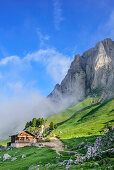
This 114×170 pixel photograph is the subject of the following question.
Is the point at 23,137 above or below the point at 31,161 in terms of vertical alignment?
above

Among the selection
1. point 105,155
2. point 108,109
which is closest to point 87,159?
point 105,155

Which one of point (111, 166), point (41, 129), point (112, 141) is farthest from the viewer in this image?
point (41, 129)

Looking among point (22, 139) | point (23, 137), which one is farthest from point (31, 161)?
point (22, 139)

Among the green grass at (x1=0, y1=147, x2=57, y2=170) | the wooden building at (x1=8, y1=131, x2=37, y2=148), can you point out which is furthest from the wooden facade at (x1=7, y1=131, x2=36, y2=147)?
the green grass at (x1=0, y1=147, x2=57, y2=170)

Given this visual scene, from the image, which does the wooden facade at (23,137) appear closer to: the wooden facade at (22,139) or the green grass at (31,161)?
the wooden facade at (22,139)

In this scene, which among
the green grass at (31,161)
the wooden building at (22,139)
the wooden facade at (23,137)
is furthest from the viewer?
the wooden facade at (23,137)

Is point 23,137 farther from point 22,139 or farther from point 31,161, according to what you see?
point 31,161

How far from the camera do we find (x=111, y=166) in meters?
19.1

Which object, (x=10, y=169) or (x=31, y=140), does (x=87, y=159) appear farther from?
(x=31, y=140)

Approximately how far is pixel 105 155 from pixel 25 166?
19.1 m

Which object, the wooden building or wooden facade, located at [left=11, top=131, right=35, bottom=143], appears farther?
wooden facade, located at [left=11, top=131, right=35, bottom=143]

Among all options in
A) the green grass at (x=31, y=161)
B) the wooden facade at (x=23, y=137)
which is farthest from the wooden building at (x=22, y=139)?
the green grass at (x=31, y=161)

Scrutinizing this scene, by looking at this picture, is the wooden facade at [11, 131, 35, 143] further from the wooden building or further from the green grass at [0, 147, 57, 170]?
the green grass at [0, 147, 57, 170]

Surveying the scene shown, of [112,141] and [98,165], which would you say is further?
[112,141]
